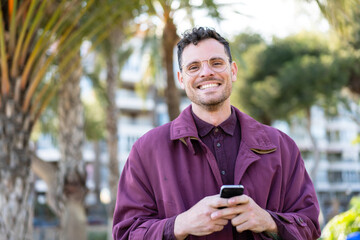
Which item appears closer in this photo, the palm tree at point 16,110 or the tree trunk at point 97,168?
the palm tree at point 16,110

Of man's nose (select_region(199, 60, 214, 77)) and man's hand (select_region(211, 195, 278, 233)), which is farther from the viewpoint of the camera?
A: man's nose (select_region(199, 60, 214, 77))

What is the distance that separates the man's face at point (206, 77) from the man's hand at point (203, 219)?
20.0 inches

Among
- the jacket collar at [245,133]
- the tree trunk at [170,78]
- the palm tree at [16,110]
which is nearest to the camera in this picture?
the jacket collar at [245,133]

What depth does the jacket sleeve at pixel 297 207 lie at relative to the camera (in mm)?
1949

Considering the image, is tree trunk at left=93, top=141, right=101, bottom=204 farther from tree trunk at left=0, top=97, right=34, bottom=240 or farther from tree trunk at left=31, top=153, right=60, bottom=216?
tree trunk at left=0, top=97, right=34, bottom=240

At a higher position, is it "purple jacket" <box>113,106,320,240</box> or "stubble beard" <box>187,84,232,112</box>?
"stubble beard" <box>187,84,232,112</box>

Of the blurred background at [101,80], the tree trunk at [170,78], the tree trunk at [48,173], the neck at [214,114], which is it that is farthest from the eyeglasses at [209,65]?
the tree trunk at [48,173]

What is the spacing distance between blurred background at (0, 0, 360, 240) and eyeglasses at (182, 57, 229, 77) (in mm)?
2540

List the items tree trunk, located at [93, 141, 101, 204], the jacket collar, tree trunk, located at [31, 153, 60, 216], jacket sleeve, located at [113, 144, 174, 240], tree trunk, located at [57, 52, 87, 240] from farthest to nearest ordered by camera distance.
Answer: tree trunk, located at [93, 141, 101, 204], tree trunk, located at [31, 153, 60, 216], tree trunk, located at [57, 52, 87, 240], the jacket collar, jacket sleeve, located at [113, 144, 174, 240]

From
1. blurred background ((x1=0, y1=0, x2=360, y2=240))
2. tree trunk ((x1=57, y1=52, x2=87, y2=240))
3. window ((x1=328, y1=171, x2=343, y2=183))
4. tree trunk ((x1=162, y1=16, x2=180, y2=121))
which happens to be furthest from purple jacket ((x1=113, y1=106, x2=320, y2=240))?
window ((x1=328, y1=171, x2=343, y2=183))

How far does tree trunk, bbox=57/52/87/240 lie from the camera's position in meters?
8.88

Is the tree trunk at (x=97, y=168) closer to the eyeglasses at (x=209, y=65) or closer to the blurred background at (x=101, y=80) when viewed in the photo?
the blurred background at (x=101, y=80)

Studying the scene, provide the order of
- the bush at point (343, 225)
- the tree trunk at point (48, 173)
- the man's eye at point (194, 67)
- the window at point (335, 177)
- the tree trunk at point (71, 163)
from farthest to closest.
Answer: the window at point (335, 177) < the tree trunk at point (48, 173) < the tree trunk at point (71, 163) < the bush at point (343, 225) < the man's eye at point (194, 67)

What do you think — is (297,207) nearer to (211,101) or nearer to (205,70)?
(211,101)
